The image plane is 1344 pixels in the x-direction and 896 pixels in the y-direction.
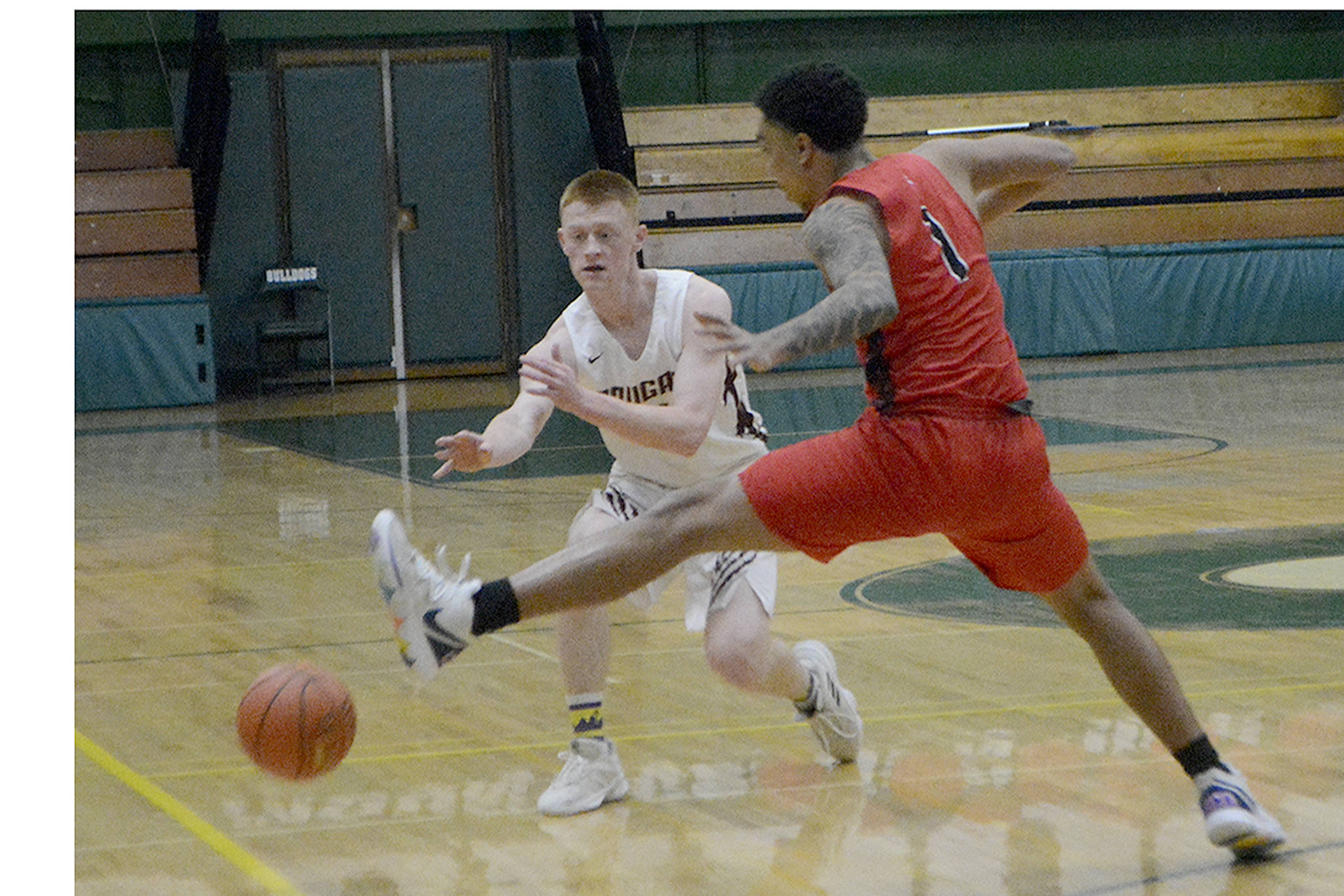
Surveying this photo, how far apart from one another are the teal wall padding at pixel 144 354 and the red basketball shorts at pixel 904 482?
14.4 metres

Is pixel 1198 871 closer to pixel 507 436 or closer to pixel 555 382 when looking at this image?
pixel 555 382

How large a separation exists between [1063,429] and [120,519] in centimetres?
610

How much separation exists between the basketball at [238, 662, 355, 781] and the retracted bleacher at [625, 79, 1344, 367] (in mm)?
13818

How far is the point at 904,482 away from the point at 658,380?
118cm

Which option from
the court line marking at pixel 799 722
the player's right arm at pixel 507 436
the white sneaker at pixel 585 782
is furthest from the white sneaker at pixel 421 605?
the court line marking at pixel 799 722

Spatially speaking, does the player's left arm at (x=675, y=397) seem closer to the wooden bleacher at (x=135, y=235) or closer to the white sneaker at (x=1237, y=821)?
the white sneaker at (x=1237, y=821)

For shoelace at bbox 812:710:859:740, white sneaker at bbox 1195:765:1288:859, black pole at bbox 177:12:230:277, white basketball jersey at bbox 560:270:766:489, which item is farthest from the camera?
black pole at bbox 177:12:230:277

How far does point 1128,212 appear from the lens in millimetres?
18312

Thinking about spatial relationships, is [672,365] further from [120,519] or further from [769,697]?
[120,519]

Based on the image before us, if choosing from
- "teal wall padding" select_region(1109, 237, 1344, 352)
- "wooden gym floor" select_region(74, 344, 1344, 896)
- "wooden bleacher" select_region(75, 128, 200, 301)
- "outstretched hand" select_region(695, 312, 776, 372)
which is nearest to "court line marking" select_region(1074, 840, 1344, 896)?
"wooden gym floor" select_region(74, 344, 1344, 896)

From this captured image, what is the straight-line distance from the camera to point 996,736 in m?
4.21

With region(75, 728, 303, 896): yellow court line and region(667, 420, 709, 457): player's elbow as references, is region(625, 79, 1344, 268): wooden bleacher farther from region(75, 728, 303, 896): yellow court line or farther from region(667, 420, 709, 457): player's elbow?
region(667, 420, 709, 457): player's elbow

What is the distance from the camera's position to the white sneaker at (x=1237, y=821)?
10.4 ft

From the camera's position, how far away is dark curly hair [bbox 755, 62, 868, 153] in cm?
329
